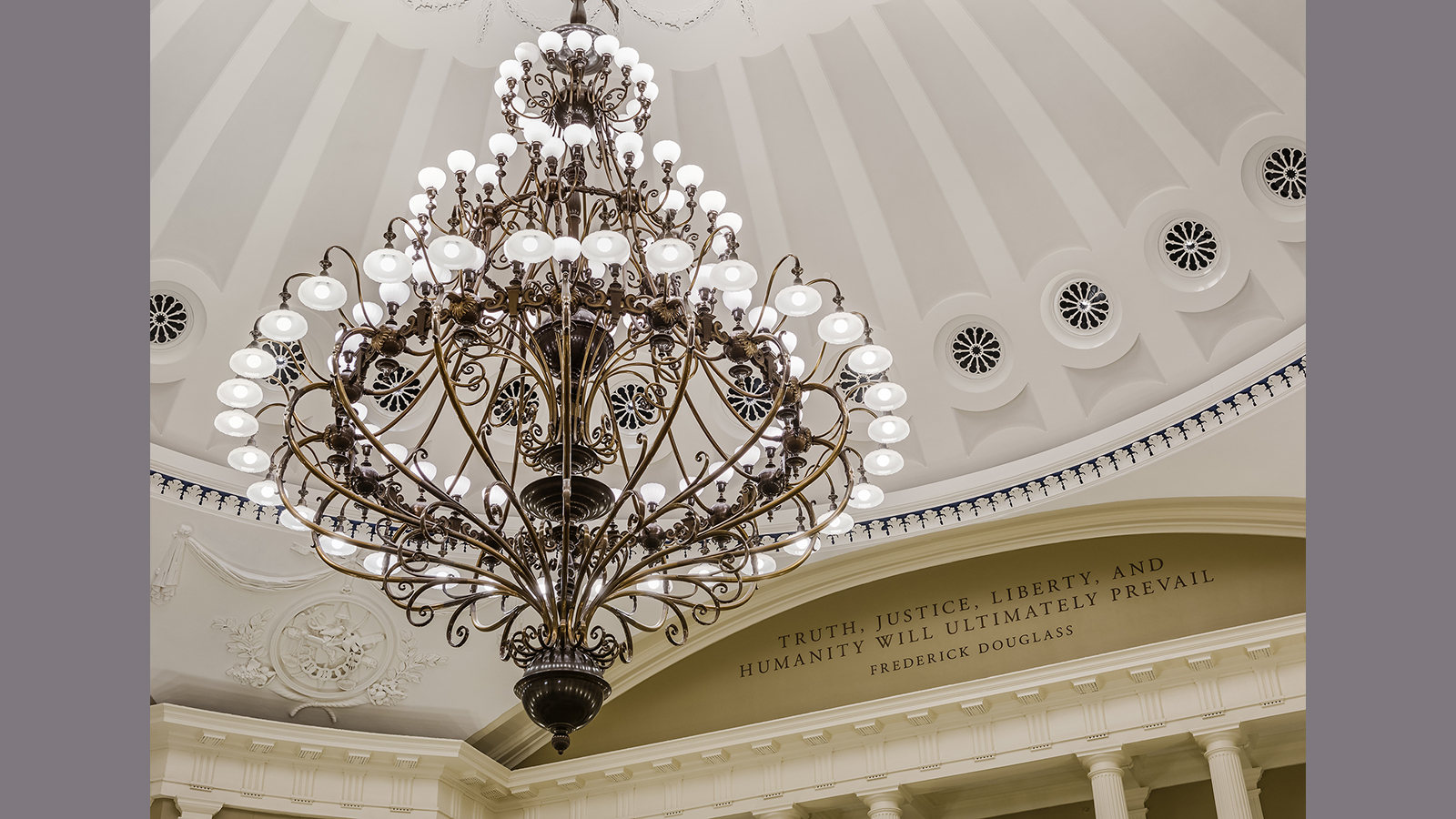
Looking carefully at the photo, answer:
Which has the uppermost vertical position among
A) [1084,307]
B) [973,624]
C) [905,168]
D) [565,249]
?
[905,168]

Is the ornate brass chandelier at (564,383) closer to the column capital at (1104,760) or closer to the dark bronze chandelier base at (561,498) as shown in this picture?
the dark bronze chandelier base at (561,498)

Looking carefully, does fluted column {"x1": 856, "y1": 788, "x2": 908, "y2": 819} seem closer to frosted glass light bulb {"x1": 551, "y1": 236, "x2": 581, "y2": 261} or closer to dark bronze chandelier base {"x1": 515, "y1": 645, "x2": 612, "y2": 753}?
dark bronze chandelier base {"x1": 515, "y1": 645, "x2": 612, "y2": 753}

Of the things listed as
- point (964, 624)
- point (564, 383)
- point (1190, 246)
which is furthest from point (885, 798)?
point (564, 383)

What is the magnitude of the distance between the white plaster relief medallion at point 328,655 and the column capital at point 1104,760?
540 cm

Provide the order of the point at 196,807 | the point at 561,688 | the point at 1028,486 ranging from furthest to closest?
1. the point at 1028,486
2. the point at 196,807
3. the point at 561,688

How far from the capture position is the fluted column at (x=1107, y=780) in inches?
353

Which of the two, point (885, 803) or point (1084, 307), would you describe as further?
point (1084, 307)

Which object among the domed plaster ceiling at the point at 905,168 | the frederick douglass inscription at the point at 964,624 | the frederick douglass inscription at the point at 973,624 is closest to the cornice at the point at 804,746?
the frederick douglass inscription at the point at 964,624

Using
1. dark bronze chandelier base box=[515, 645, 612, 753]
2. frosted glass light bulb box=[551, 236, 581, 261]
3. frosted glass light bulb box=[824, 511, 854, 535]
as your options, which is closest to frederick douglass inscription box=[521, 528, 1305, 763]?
frosted glass light bulb box=[824, 511, 854, 535]

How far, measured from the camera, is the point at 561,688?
Result: 505cm

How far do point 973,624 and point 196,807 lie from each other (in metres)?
6.38

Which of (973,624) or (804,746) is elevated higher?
(973,624)

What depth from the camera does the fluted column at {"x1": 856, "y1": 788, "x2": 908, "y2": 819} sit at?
383 inches

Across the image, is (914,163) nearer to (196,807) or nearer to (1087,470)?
(1087,470)
